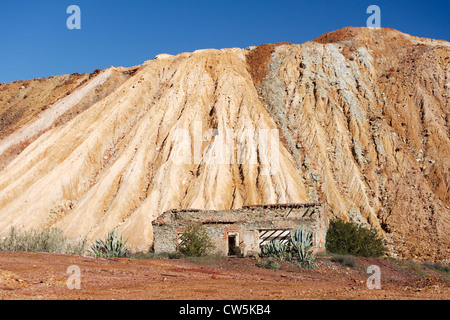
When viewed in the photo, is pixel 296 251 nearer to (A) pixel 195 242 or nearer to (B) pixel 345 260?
(B) pixel 345 260

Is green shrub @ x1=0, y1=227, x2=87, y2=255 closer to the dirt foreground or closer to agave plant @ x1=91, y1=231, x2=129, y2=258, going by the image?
agave plant @ x1=91, y1=231, x2=129, y2=258

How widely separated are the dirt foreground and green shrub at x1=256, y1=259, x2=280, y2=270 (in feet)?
1.01

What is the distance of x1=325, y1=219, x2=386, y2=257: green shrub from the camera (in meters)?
27.6

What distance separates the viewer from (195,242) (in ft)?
80.4

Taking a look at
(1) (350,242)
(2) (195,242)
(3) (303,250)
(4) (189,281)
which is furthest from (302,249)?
(1) (350,242)

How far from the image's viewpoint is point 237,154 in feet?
133

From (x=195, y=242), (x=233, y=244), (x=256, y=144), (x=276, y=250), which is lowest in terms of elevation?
(x=233, y=244)

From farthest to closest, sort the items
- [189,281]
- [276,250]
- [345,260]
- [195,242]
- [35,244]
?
[195,242]
[276,250]
[35,244]
[345,260]
[189,281]

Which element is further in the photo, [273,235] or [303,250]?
[273,235]

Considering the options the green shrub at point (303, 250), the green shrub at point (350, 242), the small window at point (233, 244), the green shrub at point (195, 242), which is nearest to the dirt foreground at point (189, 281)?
the green shrub at point (303, 250)

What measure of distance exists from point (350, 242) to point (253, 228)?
6.39 m

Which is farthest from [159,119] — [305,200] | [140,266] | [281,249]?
[140,266]

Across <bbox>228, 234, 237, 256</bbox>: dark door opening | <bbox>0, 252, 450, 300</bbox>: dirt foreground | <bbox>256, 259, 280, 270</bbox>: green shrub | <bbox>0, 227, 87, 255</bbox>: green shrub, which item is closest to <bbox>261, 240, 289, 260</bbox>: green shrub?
<bbox>0, 252, 450, 300</bbox>: dirt foreground

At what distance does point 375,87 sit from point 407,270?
101ft
